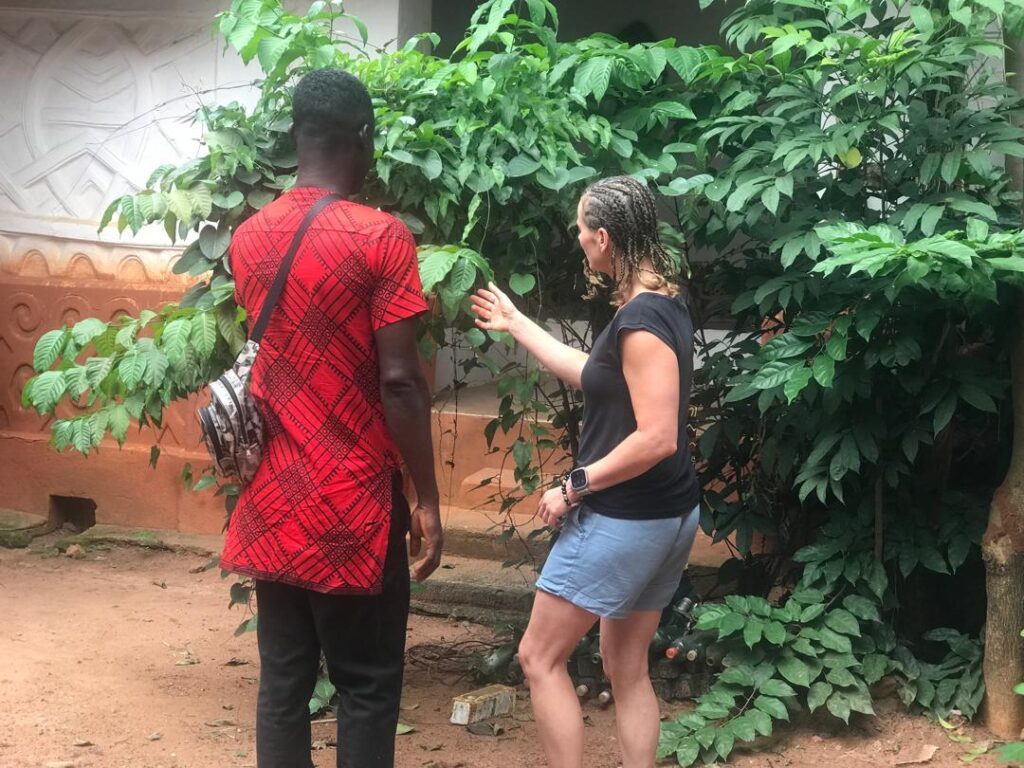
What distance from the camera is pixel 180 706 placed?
4457 millimetres

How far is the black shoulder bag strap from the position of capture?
9.20ft

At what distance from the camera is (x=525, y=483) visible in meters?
4.43

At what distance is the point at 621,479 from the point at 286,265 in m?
0.95

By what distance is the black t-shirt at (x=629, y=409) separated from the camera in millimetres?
3037

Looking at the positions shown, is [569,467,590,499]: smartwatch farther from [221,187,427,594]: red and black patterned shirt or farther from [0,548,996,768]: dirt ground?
[0,548,996,768]: dirt ground

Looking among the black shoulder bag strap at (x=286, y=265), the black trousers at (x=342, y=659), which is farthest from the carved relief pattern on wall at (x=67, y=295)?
the black shoulder bag strap at (x=286, y=265)

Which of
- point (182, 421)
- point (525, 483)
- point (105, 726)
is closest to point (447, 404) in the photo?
point (182, 421)

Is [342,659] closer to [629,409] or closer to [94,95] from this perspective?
[629,409]

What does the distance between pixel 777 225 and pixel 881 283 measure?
0.46 m

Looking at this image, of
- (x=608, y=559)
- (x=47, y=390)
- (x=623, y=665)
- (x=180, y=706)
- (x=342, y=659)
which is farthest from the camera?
(x=180, y=706)

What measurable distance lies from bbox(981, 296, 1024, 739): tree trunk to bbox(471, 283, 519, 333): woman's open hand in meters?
1.77

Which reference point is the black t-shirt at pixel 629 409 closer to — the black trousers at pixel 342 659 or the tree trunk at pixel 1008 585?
the black trousers at pixel 342 659

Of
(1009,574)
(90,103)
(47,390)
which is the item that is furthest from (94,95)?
(1009,574)

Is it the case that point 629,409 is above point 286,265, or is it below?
below
